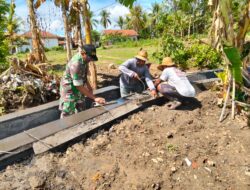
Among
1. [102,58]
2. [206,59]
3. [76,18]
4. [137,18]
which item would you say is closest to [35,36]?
[76,18]

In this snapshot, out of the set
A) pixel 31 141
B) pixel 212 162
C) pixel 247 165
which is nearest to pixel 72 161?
pixel 31 141

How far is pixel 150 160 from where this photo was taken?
360 centimetres

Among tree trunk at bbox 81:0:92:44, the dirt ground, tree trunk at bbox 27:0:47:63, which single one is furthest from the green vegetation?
the dirt ground

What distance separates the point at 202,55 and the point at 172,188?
7.73 m

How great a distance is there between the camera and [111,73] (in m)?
10.7

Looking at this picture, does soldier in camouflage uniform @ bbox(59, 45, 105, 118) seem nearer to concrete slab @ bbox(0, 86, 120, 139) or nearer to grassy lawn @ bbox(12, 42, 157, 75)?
concrete slab @ bbox(0, 86, 120, 139)

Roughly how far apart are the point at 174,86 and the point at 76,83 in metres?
1.93

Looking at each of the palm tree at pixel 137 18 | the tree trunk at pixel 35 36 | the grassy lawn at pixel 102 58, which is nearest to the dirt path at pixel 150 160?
the grassy lawn at pixel 102 58

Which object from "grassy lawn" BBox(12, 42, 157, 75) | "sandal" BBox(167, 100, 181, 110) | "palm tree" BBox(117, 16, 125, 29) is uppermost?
"palm tree" BBox(117, 16, 125, 29)

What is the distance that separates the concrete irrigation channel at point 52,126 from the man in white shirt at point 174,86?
301mm

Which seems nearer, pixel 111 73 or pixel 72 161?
pixel 72 161

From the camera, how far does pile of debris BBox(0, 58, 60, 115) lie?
22.1 ft

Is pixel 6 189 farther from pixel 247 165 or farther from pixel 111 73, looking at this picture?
pixel 111 73

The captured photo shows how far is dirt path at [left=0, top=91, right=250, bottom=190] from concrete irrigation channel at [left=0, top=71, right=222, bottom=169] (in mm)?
117
